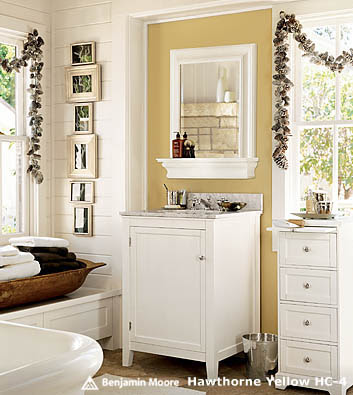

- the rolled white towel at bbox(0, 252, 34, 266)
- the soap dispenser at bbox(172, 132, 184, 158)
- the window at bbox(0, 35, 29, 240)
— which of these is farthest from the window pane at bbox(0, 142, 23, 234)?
the soap dispenser at bbox(172, 132, 184, 158)

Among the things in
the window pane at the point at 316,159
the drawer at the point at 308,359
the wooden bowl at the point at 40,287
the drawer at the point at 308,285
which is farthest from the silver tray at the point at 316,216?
the wooden bowl at the point at 40,287

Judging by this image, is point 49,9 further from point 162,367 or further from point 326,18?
point 162,367

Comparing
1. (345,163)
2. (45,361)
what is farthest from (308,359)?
(45,361)

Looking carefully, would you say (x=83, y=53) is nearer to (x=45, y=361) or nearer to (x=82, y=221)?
(x=82, y=221)

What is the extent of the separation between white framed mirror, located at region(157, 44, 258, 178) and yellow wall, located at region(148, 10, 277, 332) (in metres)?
0.06

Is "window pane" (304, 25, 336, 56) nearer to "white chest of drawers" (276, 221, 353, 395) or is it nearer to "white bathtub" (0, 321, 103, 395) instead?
"white chest of drawers" (276, 221, 353, 395)

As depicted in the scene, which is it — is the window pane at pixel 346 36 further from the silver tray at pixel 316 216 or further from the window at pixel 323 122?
the silver tray at pixel 316 216

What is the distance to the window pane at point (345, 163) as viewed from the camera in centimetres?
423

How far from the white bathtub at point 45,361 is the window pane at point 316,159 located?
242 cm

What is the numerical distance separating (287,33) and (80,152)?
5.83 ft

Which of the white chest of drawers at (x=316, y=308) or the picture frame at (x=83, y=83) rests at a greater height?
the picture frame at (x=83, y=83)

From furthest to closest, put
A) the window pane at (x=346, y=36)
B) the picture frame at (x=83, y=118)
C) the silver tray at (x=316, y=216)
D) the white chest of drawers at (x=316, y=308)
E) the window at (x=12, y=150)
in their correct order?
the picture frame at (x=83, y=118)
the window at (x=12, y=150)
the window pane at (x=346, y=36)
the silver tray at (x=316, y=216)
the white chest of drawers at (x=316, y=308)

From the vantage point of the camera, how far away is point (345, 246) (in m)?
3.83

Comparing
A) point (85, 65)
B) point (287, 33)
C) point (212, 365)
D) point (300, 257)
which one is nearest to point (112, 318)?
point (212, 365)
